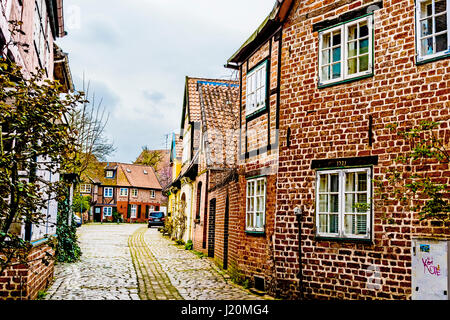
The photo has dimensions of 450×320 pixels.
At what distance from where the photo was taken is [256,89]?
1217cm

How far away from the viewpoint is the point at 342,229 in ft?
29.5

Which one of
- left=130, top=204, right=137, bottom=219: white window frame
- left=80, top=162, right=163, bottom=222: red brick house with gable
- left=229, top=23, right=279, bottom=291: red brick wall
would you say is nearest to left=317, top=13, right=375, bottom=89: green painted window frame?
left=229, top=23, right=279, bottom=291: red brick wall

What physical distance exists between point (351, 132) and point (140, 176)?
62487mm

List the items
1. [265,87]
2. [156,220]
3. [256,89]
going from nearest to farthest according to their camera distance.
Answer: [265,87], [256,89], [156,220]

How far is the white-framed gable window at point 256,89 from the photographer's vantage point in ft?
38.1

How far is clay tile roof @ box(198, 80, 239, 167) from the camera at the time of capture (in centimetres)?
1903

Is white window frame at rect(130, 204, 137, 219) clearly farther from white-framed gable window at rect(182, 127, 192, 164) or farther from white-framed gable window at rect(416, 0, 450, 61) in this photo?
white-framed gable window at rect(416, 0, 450, 61)

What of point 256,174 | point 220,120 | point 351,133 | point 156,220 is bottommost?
point 156,220

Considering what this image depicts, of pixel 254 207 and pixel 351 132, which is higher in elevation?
pixel 351 132

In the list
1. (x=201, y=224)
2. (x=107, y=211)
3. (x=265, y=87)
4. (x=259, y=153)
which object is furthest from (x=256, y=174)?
(x=107, y=211)

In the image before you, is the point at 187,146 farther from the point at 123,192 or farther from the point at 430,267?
the point at 123,192

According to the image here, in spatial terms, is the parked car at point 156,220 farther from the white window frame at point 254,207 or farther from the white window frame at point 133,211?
the white window frame at point 254,207

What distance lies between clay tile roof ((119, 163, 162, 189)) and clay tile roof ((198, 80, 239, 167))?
47418 millimetres

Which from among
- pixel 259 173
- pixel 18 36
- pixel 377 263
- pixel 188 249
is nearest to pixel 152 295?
pixel 259 173
